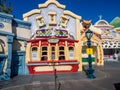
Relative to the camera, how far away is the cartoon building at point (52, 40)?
1408cm

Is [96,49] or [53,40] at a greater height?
[53,40]

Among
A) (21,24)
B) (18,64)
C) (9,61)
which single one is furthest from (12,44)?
(21,24)

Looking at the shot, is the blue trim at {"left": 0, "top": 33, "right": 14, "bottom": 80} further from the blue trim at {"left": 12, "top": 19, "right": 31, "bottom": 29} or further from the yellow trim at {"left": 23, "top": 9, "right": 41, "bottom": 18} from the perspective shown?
the yellow trim at {"left": 23, "top": 9, "right": 41, "bottom": 18}

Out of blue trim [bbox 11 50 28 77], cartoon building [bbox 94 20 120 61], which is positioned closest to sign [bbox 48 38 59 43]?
blue trim [bbox 11 50 28 77]

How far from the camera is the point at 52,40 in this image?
14047 mm

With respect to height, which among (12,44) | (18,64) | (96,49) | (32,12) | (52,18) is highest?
(32,12)

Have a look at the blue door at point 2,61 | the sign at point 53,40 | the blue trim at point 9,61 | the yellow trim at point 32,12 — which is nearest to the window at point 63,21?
the sign at point 53,40

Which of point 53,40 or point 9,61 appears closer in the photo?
point 9,61

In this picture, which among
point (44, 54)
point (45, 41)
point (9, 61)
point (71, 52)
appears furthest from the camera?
point (71, 52)

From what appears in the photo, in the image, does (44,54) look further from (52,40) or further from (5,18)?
(5,18)

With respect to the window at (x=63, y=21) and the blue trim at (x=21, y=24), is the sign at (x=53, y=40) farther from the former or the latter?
the blue trim at (x=21, y=24)

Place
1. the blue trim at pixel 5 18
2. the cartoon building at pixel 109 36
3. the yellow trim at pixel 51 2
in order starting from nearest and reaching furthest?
the blue trim at pixel 5 18 < the yellow trim at pixel 51 2 < the cartoon building at pixel 109 36

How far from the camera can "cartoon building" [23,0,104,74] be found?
1408 centimetres

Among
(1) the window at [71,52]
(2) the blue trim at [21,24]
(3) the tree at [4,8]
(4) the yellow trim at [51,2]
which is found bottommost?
(1) the window at [71,52]
